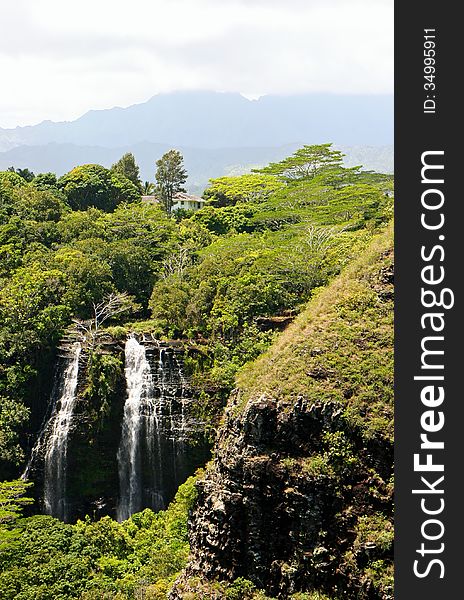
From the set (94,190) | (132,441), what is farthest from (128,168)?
(132,441)

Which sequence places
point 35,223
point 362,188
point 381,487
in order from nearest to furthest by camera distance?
point 381,487 < point 362,188 < point 35,223

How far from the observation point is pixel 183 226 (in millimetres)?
32562

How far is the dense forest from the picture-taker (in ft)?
35.7

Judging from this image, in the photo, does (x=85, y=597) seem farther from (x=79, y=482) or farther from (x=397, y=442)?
(x=397, y=442)

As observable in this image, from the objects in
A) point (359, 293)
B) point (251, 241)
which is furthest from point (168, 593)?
point (251, 241)

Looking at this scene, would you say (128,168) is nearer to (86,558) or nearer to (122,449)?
(122,449)

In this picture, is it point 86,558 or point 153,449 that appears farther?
point 153,449

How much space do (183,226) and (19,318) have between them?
A: 1282 cm

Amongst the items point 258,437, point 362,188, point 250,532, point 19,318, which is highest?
point 362,188

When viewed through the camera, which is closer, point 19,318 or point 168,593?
point 168,593

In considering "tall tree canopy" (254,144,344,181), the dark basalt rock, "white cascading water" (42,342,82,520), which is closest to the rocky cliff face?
the dark basalt rock

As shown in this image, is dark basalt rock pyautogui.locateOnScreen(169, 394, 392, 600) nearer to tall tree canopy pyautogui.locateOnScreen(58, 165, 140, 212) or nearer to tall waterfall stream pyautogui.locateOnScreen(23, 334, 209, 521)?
tall waterfall stream pyautogui.locateOnScreen(23, 334, 209, 521)

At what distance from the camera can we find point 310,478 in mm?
10828

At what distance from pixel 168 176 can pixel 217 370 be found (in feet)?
91.9
